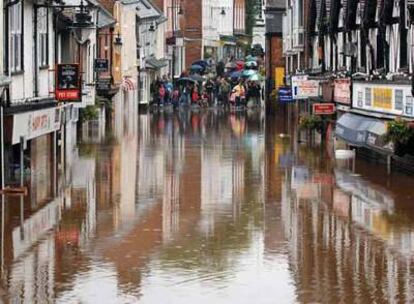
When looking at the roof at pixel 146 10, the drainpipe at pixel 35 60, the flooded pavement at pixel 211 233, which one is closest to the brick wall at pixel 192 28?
the roof at pixel 146 10

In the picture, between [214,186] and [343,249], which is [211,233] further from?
[214,186]

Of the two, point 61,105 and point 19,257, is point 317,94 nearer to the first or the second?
point 61,105

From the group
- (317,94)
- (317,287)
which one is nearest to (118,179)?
(317,287)

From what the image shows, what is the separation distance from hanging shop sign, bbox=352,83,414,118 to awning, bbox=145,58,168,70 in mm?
50208

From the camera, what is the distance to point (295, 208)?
78.7 ft

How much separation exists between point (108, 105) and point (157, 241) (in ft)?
138

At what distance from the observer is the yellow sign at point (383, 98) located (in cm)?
3266

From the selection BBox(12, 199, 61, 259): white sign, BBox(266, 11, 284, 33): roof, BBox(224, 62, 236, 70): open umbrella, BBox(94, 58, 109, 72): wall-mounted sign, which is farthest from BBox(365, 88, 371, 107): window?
BBox(224, 62, 236, 70): open umbrella

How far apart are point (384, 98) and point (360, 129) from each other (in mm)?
1513

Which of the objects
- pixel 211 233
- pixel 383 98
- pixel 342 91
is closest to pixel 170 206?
pixel 211 233

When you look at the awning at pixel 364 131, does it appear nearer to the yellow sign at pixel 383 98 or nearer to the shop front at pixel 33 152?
the yellow sign at pixel 383 98

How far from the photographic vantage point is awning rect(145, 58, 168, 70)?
87.7m

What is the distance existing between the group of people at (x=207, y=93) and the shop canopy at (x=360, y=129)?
44887 millimetres

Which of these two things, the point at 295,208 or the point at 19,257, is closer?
the point at 19,257
